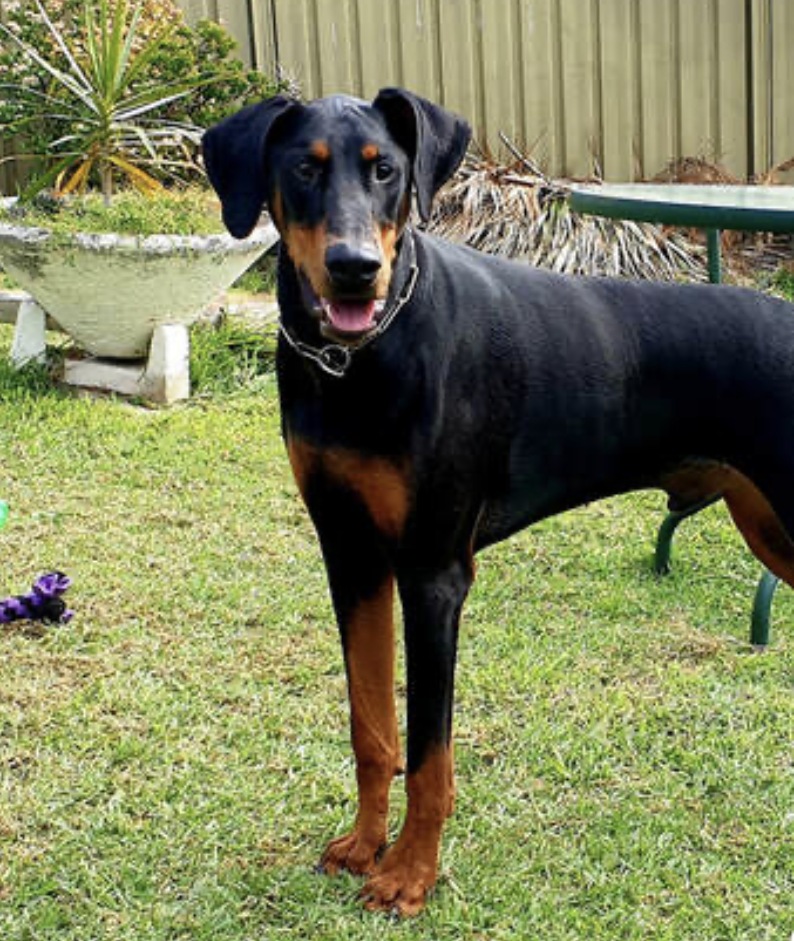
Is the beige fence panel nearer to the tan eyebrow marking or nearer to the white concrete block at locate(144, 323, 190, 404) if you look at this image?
the white concrete block at locate(144, 323, 190, 404)

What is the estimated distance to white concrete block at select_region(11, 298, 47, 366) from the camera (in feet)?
21.3

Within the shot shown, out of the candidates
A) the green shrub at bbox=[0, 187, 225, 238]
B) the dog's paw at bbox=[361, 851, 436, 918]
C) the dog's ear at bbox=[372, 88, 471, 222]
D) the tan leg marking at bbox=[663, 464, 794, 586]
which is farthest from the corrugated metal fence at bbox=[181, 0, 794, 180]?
the dog's paw at bbox=[361, 851, 436, 918]

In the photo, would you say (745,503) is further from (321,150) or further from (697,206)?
(321,150)

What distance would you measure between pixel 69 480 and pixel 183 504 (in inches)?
21.1

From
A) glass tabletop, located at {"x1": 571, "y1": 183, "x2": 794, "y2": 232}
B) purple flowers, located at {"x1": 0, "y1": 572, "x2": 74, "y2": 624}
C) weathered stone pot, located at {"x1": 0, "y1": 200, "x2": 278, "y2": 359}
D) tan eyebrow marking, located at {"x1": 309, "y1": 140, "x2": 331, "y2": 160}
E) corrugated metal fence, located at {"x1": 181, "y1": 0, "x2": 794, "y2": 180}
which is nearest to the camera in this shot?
tan eyebrow marking, located at {"x1": 309, "y1": 140, "x2": 331, "y2": 160}

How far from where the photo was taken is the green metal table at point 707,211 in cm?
330

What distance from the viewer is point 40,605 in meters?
4.12

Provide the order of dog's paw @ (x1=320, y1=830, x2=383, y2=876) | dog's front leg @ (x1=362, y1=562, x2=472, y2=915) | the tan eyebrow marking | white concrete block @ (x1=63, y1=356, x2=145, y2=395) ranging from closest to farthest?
1. the tan eyebrow marking
2. dog's front leg @ (x1=362, y1=562, x2=472, y2=915)
3. dog's paw @ (x1=320, y1=830, x2=383, y2=876)
4. white concrete block @ (x1=63, y1=356, x2=145, y2=395)

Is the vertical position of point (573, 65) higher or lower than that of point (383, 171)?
lower

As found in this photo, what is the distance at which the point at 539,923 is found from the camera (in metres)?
2.77

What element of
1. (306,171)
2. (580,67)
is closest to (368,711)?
(306,171)

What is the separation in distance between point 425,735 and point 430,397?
66cm

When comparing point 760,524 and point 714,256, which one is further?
point 714,256

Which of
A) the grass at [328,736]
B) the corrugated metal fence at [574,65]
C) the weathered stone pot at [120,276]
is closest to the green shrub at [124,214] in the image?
the weathered stone pot at [120,276]
